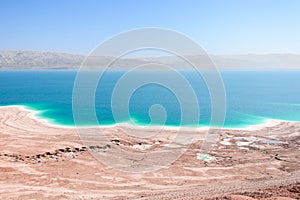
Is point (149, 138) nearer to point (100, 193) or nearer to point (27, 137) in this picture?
point (27, 137)

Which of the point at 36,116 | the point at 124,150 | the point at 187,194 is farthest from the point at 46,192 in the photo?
the point at 36,116

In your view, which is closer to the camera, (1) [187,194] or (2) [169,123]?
(1) [187,194]

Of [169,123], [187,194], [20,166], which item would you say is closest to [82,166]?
[20,166]

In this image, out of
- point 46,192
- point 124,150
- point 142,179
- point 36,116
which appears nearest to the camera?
point 46,192

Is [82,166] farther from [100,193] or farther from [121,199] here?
[121,199]

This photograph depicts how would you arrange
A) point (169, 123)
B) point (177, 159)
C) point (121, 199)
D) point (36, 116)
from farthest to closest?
point (36, 116) < point (169, 123) < point (177, 159) < point (121, 199)

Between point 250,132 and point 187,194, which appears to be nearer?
point 187,194
